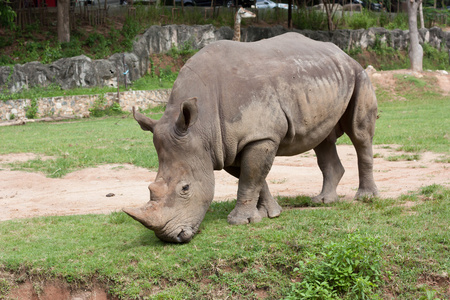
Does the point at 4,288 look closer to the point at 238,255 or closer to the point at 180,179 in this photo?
the point at 180,179

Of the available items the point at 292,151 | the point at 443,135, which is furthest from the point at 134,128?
the point at 292,151

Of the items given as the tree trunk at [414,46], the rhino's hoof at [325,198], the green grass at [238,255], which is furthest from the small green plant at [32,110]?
the tree trunk at [414,46]

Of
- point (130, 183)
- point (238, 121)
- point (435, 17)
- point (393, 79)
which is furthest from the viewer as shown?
point (435, 17)

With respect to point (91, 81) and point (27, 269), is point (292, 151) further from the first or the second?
point (91, 81)

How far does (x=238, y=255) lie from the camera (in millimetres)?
5277

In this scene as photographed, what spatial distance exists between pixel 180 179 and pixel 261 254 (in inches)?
43.9

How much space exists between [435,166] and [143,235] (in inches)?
242

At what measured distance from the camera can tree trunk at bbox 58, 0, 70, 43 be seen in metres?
24.6

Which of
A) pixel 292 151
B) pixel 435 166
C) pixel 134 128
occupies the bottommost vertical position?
pixel 134 128

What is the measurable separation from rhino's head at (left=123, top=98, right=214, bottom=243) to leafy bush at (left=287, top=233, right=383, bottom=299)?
4.07ft

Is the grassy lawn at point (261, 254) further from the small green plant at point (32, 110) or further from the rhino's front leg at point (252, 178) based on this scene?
the small green plant at point (32, 110)

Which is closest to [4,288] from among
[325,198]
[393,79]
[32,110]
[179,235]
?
[179,235]

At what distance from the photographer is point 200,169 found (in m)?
5.67

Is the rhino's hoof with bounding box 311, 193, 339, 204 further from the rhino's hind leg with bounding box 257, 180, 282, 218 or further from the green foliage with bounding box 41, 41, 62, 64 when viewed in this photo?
the green foliage with bounding box 41, 41, 62, 64
